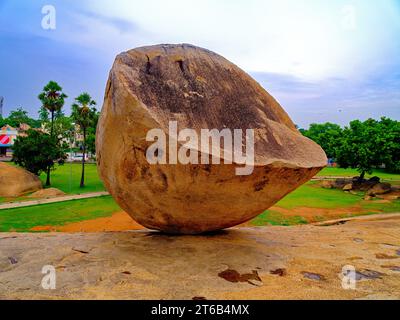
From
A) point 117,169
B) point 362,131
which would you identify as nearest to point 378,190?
point 362,131

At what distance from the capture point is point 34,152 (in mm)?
21625

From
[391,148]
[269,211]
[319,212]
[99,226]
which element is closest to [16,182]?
[99,226]

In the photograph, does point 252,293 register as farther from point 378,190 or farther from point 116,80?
point 378,190

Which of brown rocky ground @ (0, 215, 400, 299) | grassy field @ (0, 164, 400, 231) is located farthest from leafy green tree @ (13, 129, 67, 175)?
brown rocky ground @ (0, 215, 400, 299)

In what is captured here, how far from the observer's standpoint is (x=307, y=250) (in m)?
5.75

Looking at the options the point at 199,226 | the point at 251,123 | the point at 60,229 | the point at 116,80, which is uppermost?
the point at 116,80

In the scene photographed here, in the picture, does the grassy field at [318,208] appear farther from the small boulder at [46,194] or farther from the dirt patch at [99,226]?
the small boulder at [46,194]

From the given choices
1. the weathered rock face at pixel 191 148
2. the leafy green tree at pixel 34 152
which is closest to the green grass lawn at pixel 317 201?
the weathered rock face at pixel 191 148

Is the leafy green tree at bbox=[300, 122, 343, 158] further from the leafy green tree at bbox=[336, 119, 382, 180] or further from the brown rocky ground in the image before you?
the brown rocky ground

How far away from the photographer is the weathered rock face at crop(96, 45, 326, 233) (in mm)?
4320

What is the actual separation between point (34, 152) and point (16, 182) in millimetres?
3137

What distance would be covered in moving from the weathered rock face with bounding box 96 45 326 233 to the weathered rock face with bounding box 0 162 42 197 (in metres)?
16.1
